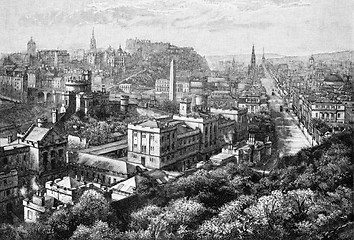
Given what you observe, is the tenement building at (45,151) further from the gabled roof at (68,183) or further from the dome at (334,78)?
the dome at (334,78)

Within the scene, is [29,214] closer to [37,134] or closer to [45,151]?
[45,151]

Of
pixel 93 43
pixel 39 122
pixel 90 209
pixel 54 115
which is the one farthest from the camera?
pixel 54 115

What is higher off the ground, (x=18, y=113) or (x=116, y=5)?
(x=116, y=5)

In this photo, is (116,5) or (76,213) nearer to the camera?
(76,213)

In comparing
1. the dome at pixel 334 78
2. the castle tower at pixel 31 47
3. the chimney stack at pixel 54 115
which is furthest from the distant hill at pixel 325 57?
the chimney stack at pixel 54 115

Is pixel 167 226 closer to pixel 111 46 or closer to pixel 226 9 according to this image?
pixel 226 9

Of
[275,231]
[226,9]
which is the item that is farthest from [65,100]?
[275,231]

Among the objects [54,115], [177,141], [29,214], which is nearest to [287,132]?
[177,141]

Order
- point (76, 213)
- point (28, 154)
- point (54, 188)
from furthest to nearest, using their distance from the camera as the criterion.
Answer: point (28, 154) → point (54, 188) → point (76, 213)
